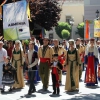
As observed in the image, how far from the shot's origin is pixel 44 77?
13305 mm

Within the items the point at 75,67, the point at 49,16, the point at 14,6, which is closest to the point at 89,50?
the point at 75,67

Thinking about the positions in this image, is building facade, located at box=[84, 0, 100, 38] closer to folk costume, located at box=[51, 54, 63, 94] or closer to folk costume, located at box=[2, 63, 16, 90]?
folk costume, located at box=[2, 63, 16, 90]

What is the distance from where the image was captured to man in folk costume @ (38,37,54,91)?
13.1m

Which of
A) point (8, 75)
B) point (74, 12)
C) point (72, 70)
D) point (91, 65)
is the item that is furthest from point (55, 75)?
point (74, 12)

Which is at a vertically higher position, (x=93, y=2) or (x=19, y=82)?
(x=93, y=2)

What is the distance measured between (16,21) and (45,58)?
1.76 metres

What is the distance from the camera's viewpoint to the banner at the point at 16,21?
526 inches

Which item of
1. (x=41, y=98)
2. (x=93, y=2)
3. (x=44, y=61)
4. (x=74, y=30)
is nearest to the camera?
(x=41, y=98)

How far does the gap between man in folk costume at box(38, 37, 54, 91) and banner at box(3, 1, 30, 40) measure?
2.27 feet

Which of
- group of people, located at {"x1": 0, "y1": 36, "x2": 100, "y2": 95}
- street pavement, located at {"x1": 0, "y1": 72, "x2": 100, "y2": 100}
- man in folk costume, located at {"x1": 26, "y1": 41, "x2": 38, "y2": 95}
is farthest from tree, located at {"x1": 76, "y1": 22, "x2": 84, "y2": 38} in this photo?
man in folk costume, located at {"x1": 26, "y1": 41, "x2": 38, "y2": 95}

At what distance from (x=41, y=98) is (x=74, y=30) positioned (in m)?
59.2

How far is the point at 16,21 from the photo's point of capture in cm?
1364

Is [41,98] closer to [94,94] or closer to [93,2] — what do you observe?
[94,94]

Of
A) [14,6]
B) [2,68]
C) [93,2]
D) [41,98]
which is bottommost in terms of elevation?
[41,98]
